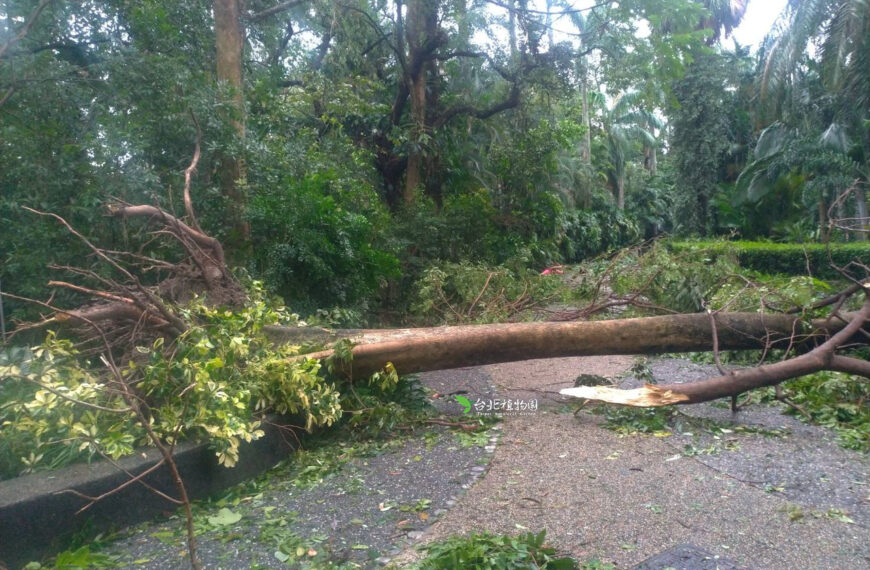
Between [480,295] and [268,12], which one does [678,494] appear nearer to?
[480,295]

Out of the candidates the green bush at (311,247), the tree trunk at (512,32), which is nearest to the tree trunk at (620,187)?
Answer: the tree trunk at (512,32)

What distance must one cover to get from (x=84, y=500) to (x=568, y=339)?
154 inches

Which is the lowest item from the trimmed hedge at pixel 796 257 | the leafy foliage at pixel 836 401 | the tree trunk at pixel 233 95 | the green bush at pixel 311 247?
the leafy foliage at pixel 836 401

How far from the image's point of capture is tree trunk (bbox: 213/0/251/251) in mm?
7910

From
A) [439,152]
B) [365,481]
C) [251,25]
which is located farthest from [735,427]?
[439,152]

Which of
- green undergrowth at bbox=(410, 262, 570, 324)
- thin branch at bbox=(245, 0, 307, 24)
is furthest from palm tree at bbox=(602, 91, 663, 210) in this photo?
thin branch at bbox=(245, 0, 307, 24)

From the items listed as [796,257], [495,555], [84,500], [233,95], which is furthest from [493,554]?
[796,257]

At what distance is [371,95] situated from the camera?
1429 centimetres

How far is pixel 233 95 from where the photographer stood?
7.91 metres

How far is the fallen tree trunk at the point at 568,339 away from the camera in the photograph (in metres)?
5.65

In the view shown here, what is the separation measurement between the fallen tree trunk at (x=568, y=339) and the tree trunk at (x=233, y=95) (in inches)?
101

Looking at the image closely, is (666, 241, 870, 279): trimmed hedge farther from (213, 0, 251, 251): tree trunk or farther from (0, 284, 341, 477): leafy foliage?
(0, 284, 341, 477): leafy foliage

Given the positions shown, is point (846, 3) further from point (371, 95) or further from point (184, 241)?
point (184, 241)
